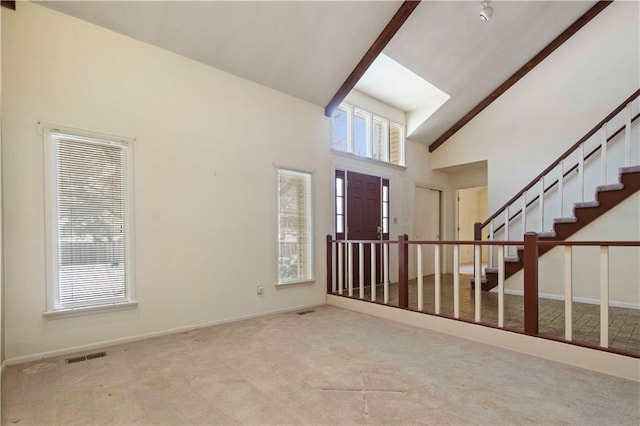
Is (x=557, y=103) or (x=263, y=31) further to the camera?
(x=557, y=103)

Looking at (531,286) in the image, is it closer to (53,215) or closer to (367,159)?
(367,159)

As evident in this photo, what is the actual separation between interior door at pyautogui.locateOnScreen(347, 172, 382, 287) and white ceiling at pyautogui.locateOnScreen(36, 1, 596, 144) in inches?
63.3

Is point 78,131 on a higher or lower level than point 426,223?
higher

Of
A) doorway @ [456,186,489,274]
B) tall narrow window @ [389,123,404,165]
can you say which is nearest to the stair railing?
tall narrow window @ [389,123,404,165]

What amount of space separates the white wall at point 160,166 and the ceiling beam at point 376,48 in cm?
41

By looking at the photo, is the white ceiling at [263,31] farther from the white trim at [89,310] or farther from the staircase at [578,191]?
the staircase at [578,191]

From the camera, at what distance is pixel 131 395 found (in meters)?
2.17

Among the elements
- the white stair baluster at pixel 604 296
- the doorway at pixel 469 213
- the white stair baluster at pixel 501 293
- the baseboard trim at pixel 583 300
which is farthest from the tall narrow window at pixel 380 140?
the doorway at pixel 469 213

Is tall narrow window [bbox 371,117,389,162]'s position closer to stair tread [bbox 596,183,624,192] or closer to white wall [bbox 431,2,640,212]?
white wall [bbox 431,2,640,212]

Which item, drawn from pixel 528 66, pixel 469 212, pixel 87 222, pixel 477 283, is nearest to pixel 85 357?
pixel 87 222

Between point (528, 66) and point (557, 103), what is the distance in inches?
32.4

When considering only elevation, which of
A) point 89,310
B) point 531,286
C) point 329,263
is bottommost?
point 89,310

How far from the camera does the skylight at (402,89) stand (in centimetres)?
520

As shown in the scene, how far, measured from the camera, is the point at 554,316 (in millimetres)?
3861
